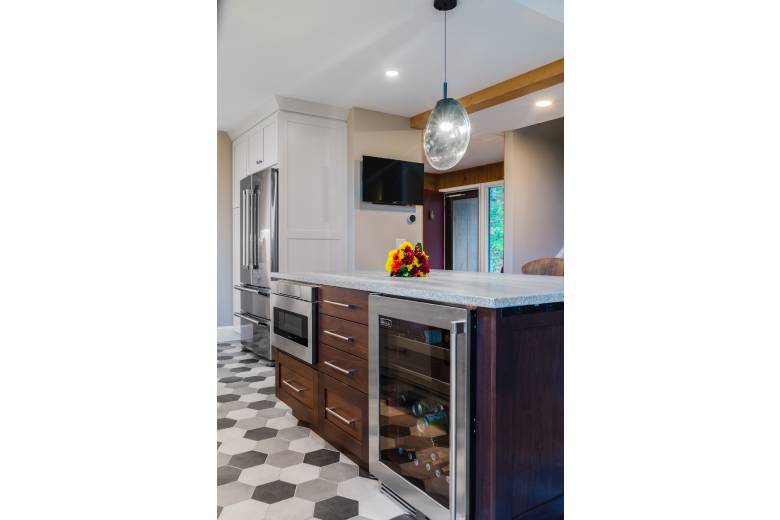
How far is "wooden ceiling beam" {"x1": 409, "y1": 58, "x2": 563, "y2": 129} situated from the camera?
3.39 meters

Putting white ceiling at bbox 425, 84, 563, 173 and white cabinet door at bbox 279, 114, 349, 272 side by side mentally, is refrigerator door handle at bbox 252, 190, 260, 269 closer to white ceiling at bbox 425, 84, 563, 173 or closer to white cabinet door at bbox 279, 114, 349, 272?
white cabinet door at bbox 279, 114, 349, 272

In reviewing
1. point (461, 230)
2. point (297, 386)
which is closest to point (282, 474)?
point (297, 386)

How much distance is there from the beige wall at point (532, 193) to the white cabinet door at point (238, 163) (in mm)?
2959

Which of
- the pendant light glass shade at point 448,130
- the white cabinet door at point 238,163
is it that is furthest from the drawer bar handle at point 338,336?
the white cabinet door at point 238,163

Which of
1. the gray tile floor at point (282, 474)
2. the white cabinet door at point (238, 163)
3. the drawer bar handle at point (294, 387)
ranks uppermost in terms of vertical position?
the white cabinet door at point (238, 163)

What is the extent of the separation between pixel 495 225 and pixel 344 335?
584cm

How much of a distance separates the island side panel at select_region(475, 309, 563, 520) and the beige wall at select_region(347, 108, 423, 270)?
3178mm

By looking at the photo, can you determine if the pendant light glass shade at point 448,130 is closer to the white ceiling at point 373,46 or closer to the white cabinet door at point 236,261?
the white ceiling at point 373,46

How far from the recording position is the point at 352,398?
212 cm

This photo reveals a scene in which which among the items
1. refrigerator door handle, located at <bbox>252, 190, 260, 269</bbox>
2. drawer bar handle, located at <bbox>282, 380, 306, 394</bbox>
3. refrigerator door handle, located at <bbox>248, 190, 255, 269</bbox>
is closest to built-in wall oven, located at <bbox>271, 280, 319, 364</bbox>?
drawer bar handle, located at <bbox>282, 380, 306, 394</bbox>

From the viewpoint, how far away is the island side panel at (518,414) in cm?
143
